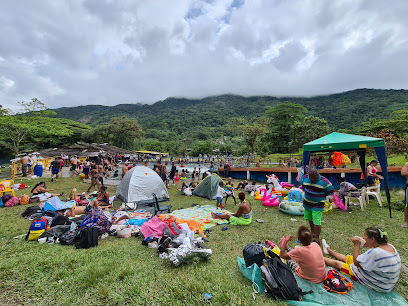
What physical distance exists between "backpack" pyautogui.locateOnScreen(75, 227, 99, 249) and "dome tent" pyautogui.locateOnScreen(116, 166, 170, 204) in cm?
355

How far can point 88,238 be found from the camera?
4500mm

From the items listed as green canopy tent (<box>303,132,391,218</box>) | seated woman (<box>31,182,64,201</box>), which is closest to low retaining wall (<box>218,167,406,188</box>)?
green canopy tent (<box>303,132,391,218</box>)

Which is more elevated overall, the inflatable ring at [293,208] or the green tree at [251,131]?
the green tree at [251,131]

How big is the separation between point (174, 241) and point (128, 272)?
105cm

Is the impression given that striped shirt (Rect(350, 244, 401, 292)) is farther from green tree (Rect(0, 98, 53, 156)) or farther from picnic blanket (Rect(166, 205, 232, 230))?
green tree (Rect(0, 98, 53, 156))

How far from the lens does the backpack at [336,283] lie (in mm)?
2906

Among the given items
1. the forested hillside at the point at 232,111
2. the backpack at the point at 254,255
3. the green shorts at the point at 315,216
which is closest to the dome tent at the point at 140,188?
the backpack at the point at 254,255

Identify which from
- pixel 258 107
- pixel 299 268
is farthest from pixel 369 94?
pixel 299 268

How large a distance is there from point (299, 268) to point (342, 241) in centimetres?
214

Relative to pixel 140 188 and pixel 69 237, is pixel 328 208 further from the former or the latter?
pixel 69 237

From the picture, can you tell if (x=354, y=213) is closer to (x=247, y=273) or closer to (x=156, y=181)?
(x=247, y=273)

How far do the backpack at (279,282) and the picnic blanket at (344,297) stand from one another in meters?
0.09

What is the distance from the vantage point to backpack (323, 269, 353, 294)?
2906mm

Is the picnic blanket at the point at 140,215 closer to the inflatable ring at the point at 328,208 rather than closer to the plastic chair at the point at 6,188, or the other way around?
the inflatable ring at the point at 328,208
